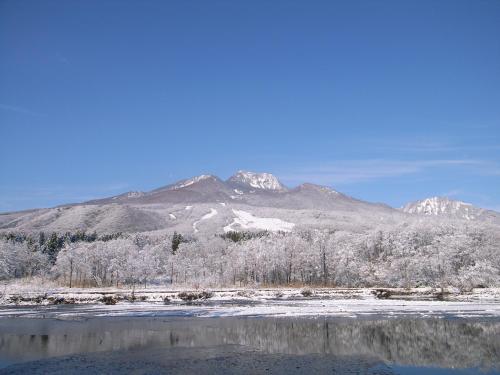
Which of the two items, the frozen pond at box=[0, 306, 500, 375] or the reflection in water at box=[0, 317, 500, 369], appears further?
the reflection in water at box=[0, 317, 500, 369]

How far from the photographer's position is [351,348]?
29375 mm

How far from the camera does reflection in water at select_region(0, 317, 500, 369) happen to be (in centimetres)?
2773

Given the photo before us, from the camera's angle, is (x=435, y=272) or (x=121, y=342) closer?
(x=121, y=342)

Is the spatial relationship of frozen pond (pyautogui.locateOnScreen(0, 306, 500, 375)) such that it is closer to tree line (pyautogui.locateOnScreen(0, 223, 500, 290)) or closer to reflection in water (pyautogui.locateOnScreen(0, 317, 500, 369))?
reflection in water (pyautogui.locateOnScreen(0, 317, 500, 369))

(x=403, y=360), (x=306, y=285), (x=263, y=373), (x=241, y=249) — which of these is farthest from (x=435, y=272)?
(x=263, y=373)

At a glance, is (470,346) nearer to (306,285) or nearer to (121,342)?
(121,342)

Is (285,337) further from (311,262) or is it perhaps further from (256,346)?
(311,262)

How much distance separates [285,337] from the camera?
34.2 m

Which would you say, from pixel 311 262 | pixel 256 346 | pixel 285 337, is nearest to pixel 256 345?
pixel 256 346

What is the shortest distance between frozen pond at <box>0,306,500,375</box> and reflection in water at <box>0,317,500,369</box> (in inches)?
2.6

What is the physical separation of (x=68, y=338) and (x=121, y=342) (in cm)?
512

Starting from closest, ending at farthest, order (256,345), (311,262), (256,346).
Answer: (256,346) < (256,345) < (311,262)

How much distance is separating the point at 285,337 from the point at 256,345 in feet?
14.1

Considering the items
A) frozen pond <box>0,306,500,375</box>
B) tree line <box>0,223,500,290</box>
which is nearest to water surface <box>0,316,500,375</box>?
frozen pond <box>0,306,500,375</box>
